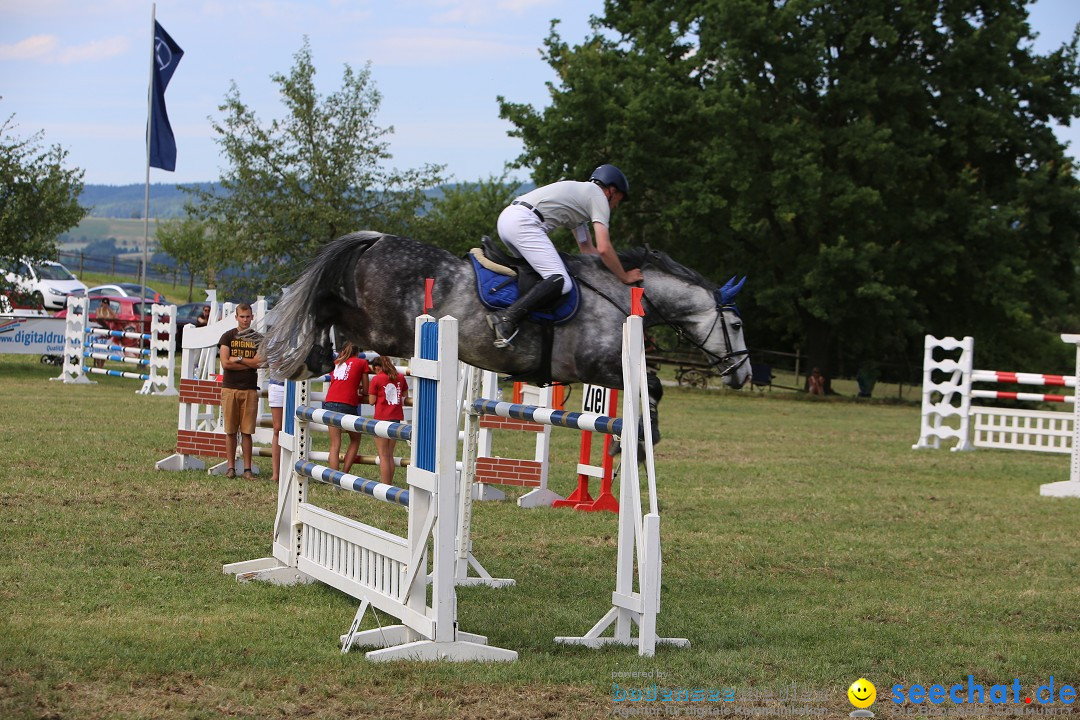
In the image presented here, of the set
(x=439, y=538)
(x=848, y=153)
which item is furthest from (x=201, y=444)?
(x=848, y=153)

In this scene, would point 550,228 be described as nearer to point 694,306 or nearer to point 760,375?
point 694,306

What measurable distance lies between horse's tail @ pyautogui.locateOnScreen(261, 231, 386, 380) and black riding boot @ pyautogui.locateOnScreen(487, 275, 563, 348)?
0.93m

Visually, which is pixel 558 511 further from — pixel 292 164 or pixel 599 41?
pixel 599 41

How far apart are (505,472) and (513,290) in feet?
11.6

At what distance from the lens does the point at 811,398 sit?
2970 cm

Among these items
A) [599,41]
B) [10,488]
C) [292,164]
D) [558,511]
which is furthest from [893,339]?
[10,488]

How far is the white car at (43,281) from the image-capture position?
23.9 m

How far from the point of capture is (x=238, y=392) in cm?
1052

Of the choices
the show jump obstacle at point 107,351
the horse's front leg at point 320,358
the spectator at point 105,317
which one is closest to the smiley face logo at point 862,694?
the horse's front leg at point 320,358

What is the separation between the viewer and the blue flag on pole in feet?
74.6

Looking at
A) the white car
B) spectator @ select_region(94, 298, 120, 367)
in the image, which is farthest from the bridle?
spectator @ select_region(94, 298, 120, 367)

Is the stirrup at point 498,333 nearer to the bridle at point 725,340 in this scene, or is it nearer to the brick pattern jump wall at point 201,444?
the bridle at point 725,340

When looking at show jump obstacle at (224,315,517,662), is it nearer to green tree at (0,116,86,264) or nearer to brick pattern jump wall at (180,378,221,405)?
brick pattern jump wall at (180,378,221,405)

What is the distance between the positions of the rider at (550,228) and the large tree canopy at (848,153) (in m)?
22.1
